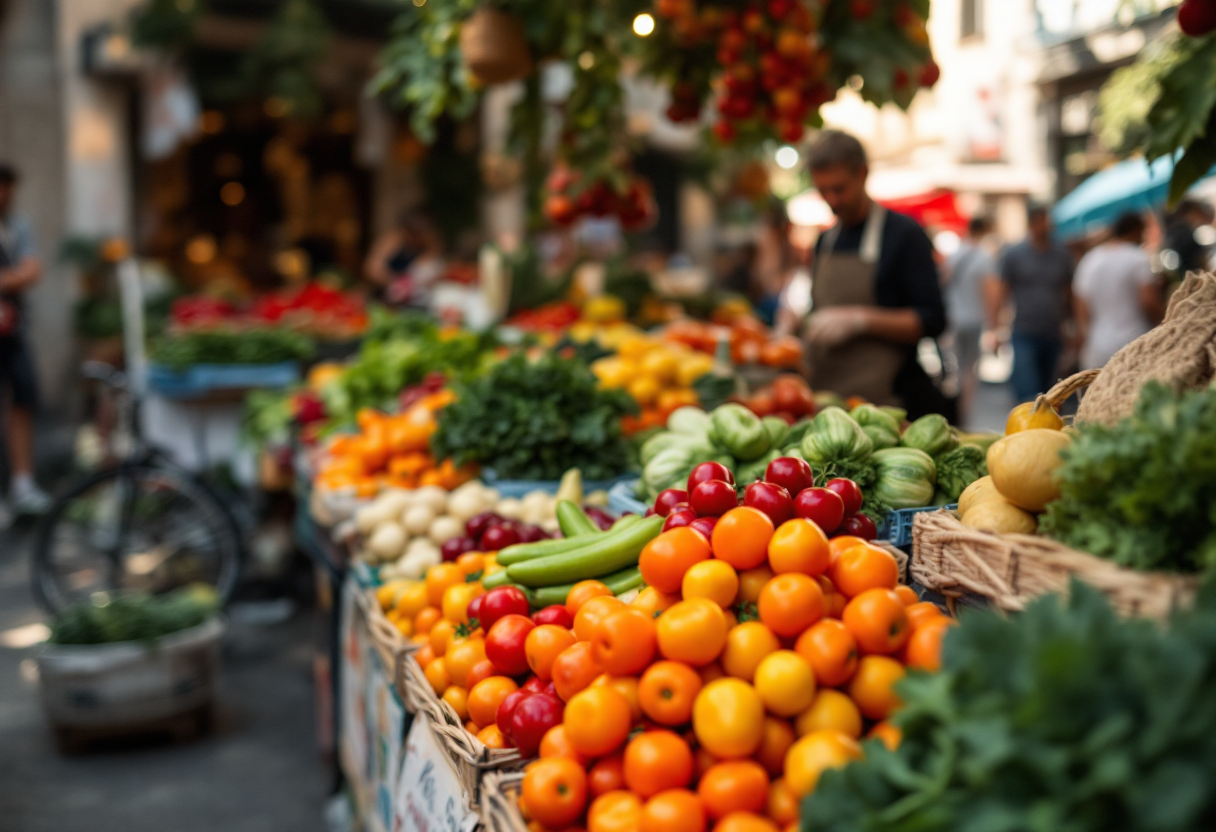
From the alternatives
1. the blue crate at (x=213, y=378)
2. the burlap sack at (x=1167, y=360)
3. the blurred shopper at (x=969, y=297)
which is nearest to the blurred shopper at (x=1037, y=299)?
the blurred shopper at (x=969, y=297)

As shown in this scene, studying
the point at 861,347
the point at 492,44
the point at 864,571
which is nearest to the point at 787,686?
the point at 864,571

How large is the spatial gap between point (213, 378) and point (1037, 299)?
23.0ft

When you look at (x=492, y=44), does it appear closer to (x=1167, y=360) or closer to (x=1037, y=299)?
(x=1167, y=360)

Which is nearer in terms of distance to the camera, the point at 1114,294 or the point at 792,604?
the point at 792,604

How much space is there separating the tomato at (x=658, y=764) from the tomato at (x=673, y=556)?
1.05ft

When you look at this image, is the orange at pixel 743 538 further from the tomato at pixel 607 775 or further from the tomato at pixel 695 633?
the tomato at pixel 607 775

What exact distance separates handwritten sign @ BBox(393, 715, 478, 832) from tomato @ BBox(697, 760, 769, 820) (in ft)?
1.84

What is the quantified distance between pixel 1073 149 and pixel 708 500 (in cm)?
1955

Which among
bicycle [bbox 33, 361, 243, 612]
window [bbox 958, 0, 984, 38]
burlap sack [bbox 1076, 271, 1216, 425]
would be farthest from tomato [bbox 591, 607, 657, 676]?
window [bbox 958, 0, 984, 38]

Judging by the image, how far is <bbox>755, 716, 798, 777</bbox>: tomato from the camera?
1.58 metres

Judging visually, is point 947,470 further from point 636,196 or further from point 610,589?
point 636,196

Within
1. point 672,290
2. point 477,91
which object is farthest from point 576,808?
point 672,290

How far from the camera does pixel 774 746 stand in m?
1.58

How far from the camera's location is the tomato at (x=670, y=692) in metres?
1.65
